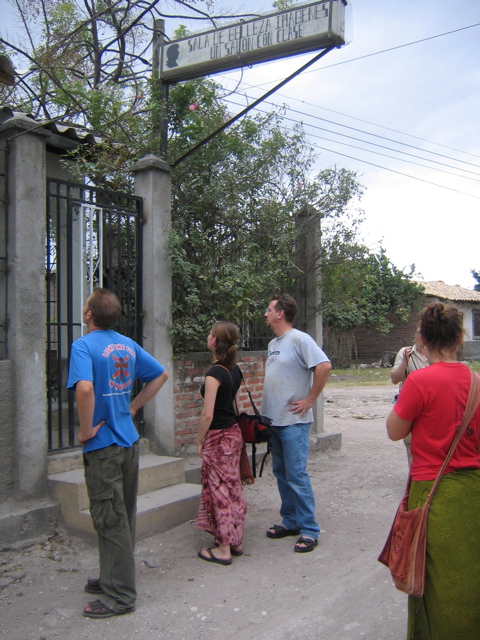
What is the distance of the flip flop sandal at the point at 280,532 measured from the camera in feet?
15.8

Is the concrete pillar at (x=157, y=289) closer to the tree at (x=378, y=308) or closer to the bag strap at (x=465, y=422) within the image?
the bag strap at (x=465, y=422)

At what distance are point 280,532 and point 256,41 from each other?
488cm

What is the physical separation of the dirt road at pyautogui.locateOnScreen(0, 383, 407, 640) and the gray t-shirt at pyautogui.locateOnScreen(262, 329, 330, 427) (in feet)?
3.39

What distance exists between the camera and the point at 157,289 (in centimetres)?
588

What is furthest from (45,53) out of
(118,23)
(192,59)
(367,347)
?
(367,347)

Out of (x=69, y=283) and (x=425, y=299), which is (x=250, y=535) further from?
(x=425, y=299)

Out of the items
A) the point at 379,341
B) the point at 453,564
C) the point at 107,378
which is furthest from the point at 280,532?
the point at 379,341

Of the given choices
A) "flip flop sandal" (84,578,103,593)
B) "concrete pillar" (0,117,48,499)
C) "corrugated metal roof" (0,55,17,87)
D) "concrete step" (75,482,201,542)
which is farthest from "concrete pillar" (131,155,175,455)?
"flip flop sandal" (84,578,103,593)

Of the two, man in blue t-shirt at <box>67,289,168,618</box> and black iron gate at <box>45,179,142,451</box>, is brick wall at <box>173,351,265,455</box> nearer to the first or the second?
black iron gate at <box>45,179,142,451</box>

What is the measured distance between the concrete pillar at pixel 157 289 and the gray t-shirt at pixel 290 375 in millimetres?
1466

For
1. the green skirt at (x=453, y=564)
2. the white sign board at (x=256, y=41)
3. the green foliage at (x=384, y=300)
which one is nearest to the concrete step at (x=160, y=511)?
the green skirt at (x=453, y=564)

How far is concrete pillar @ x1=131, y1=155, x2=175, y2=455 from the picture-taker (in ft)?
19.1

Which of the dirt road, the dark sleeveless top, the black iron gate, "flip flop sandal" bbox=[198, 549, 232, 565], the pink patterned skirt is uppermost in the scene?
the black iron gate

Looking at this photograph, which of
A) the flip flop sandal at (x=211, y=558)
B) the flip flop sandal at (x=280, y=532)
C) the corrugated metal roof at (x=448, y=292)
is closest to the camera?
the flip flop sandal at (x=211, y=558)
